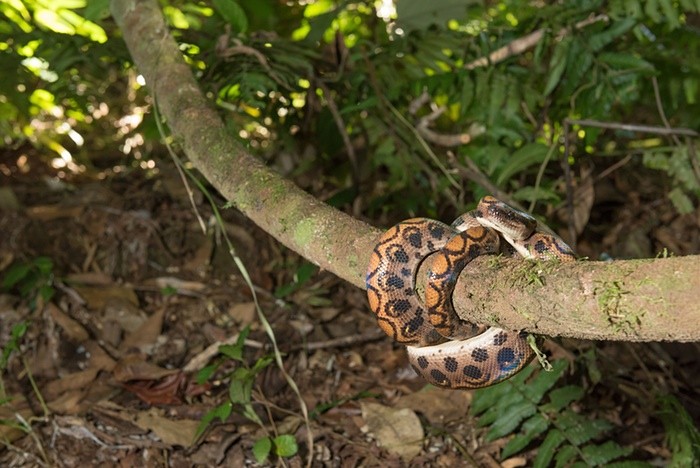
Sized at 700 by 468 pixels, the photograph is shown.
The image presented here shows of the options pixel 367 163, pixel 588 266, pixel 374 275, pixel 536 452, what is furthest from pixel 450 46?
pixel 588 266

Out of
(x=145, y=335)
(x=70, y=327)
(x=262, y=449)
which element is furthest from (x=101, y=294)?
(x=262, y=449)

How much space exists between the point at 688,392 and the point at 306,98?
139 inches

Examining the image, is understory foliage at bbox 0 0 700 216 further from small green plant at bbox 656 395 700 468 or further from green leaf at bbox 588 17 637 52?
small green plant at bbox 656 395 700 468

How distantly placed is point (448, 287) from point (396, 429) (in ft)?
6.59

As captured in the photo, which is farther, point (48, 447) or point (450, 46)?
point (450, 46)

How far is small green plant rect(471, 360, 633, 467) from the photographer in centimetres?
360

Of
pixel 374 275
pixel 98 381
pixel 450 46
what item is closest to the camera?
pixel 374 275

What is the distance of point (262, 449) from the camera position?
3551 mm

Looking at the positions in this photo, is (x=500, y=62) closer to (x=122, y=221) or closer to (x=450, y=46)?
(x=450, y=46)

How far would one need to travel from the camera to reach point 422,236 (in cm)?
247

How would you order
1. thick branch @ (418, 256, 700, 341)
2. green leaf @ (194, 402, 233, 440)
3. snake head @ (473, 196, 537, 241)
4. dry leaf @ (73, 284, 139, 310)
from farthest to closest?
dry leaf @ (73, 284, 139, 310) → green leaf @ (194, 402, 233, 440) → snake head @ (473, 196, 537, 241) → thick branch @ (418, 256, 700, 341)

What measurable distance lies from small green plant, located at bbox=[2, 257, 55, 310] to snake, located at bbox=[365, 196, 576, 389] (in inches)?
127

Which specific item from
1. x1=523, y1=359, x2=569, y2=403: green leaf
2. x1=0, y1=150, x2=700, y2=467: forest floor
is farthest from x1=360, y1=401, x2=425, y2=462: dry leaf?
x1=523, y1=359, x2=569, y2=403: green leaf

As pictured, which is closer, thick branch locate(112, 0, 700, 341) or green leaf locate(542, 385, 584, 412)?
thick branch locate(112, 0, 700, 341)
